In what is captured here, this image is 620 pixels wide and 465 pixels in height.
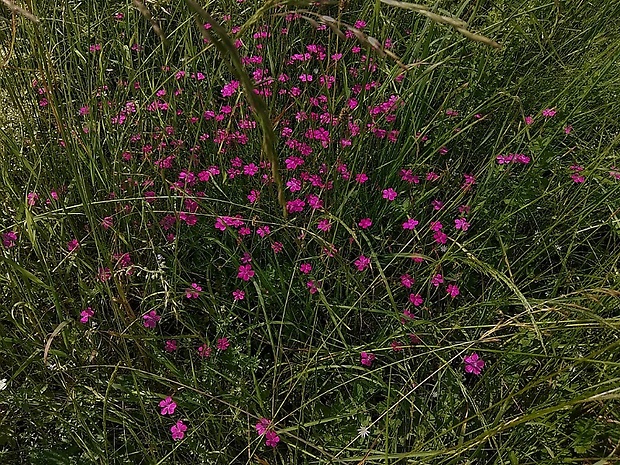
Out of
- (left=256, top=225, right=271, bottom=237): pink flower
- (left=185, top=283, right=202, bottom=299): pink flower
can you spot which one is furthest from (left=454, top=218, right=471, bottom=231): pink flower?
(left=185, top=283, right=202, bottom=299): pink flower

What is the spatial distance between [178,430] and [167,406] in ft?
0.19

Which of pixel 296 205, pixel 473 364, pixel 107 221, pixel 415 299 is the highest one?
pixel 107 221

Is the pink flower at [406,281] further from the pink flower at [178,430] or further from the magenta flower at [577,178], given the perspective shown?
the pink flower at [178,430]

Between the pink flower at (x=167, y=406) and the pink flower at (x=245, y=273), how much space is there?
0.30 meters

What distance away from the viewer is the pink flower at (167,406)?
1234 mm

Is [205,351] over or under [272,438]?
over

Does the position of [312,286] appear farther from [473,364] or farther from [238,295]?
[473,364]

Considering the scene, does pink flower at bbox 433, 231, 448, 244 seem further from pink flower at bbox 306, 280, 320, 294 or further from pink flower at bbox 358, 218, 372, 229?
pink flower at bbox 306, 280, 320, 294

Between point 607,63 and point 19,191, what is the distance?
4.99 ft

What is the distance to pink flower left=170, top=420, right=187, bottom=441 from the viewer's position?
1203 mm

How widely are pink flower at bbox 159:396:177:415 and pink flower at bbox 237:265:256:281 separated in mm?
304

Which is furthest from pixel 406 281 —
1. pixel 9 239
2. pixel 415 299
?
pixel 9 239

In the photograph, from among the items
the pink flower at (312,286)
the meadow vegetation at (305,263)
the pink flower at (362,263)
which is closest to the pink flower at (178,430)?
the meadow vegetation at (305,263)

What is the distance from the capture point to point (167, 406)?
1245 mm
